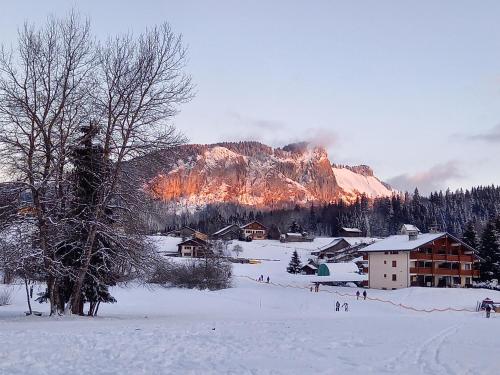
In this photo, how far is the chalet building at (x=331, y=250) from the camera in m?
132

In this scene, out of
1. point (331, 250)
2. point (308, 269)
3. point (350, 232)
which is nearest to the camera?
point (308, 269)

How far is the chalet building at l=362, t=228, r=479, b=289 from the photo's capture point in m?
72.9

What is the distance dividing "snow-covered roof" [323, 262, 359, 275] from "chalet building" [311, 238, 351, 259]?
614 inches

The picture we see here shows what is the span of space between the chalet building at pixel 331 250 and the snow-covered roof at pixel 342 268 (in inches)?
614

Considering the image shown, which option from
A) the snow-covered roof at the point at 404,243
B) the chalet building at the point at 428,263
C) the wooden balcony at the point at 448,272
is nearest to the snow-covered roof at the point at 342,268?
the snow-covered roof at the point at 404,243

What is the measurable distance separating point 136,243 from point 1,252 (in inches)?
237

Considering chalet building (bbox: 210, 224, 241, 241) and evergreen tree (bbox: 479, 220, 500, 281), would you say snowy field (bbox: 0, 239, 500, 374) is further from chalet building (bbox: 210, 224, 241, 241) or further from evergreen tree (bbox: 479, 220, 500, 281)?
chalet building (bbox: 210, 224, 241, 241)

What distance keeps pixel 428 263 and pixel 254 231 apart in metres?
104

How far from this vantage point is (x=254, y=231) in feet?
575

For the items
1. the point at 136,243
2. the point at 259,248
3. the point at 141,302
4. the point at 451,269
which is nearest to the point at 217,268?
the point at 141,302

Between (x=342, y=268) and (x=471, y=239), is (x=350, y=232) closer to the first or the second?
(x=342, y=268)

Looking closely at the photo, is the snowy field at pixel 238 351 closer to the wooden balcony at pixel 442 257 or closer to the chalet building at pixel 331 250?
the wooden balcony at pixel 442 257

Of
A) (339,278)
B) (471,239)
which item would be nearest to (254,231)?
(339,278)

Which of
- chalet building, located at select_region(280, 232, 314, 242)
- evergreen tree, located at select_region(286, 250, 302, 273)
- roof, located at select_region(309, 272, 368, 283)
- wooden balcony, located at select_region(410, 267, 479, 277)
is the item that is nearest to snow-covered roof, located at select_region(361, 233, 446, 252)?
wooden balcony, located at select_region(410, 267, 479, 277)
